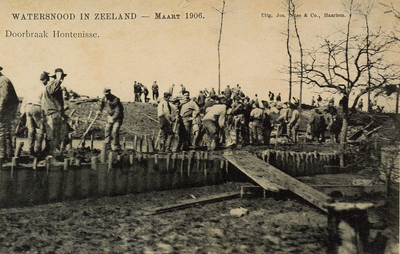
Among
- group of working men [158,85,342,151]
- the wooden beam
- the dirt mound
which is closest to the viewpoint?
the wooden beam

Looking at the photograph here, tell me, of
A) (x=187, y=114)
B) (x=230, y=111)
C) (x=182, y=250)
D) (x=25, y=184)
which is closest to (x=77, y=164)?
(x=25, y=184)

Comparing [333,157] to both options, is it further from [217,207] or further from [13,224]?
[13,224]

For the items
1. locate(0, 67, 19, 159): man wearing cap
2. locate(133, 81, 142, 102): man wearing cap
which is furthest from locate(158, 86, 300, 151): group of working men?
locate(133, 81, 142, 102): man wearing cap

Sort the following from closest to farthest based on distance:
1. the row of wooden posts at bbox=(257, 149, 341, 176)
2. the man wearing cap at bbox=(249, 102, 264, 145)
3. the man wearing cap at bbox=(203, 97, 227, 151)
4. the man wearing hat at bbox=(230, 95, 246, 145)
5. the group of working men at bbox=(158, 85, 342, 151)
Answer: the row of wooden posts at bbox=(257, 149, 341, 176), the group of working men at bbox=(158, 85, 342, 151), the man wearing cap at bbox=(203, 97, 227, 151), the man wearing hat at bbox=(230, 95, 246, 145), the man wearing cap at bbox=(249, 102, 264, 145)

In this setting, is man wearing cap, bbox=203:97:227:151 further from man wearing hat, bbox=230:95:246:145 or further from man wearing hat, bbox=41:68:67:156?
man wearing hat, bbox=41:68:67:156

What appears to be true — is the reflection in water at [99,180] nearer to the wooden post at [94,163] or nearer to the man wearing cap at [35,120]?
the wooden post at [94,163]

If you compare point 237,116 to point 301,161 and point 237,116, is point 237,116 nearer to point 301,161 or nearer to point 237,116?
point 237,116

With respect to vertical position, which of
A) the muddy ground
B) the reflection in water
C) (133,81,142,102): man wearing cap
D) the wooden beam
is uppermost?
(133,81,142,102): man wearing cap
